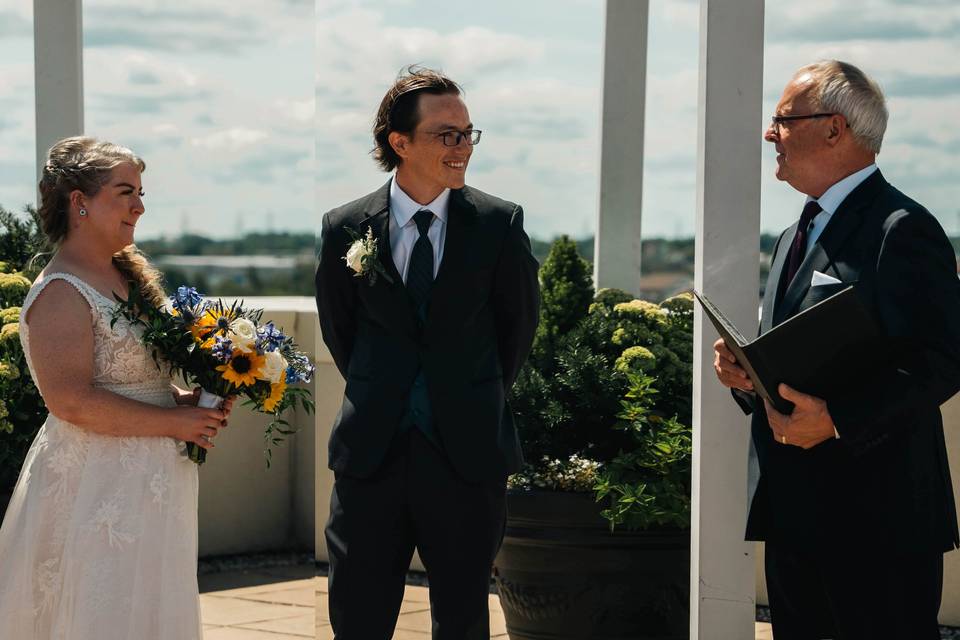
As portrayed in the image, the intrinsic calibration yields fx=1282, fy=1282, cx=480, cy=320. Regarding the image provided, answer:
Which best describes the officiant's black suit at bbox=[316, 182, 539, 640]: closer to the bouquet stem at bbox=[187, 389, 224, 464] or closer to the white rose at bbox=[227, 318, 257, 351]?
the white rose at bbox=[227, 318, 257, 351]

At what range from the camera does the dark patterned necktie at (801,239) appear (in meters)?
3.17

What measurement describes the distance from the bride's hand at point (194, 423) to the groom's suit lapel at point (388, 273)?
0.56 meters

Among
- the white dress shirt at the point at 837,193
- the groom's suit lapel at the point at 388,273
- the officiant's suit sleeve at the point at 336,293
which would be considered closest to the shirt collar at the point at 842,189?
the white dress shirt at the point at 837,193

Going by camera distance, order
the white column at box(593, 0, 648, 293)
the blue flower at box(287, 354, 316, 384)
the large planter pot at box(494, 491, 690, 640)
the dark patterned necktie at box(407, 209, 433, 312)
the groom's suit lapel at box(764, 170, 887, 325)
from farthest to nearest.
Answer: the white column at box(593, 0, 648, 293), the large planter pot at box(494, 491, 690, 640), the blue flower at box(287, 354, 316, 384), the dark patterned necktie at box(407, 209, 433, 312), the groom's suit lapel at box(764, 170, 887, 325)

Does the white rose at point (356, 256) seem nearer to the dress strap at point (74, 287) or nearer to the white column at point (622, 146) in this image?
the dress strap at point (74, 287)

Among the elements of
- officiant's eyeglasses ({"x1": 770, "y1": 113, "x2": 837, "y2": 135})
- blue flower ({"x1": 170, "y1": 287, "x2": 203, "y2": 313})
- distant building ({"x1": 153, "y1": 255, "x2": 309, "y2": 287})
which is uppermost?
distant building ({"x1": 153, "y1": 255, "x2": 309, "y2": 287})

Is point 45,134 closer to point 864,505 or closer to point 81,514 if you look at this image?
point 81,514

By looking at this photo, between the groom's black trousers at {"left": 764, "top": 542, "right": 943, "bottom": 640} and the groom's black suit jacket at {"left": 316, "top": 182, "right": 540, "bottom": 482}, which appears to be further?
the groom's black suit jacket at {"left": 316, "top": 182, "right": 540, "bottom": 482}

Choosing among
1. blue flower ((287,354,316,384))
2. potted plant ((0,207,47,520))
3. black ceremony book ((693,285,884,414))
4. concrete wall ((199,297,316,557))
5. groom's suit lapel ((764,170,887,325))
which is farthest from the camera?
concrete wall ((199,297,316,557))

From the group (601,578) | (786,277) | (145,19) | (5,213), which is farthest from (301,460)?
(145,19)

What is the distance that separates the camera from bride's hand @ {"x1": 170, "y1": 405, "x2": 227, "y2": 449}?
3.39m

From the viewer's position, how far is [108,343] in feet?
11.0

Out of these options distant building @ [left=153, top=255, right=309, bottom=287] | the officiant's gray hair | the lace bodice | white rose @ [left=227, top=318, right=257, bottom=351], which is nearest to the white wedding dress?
the lace bodice

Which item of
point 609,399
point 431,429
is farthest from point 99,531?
point 609,399
